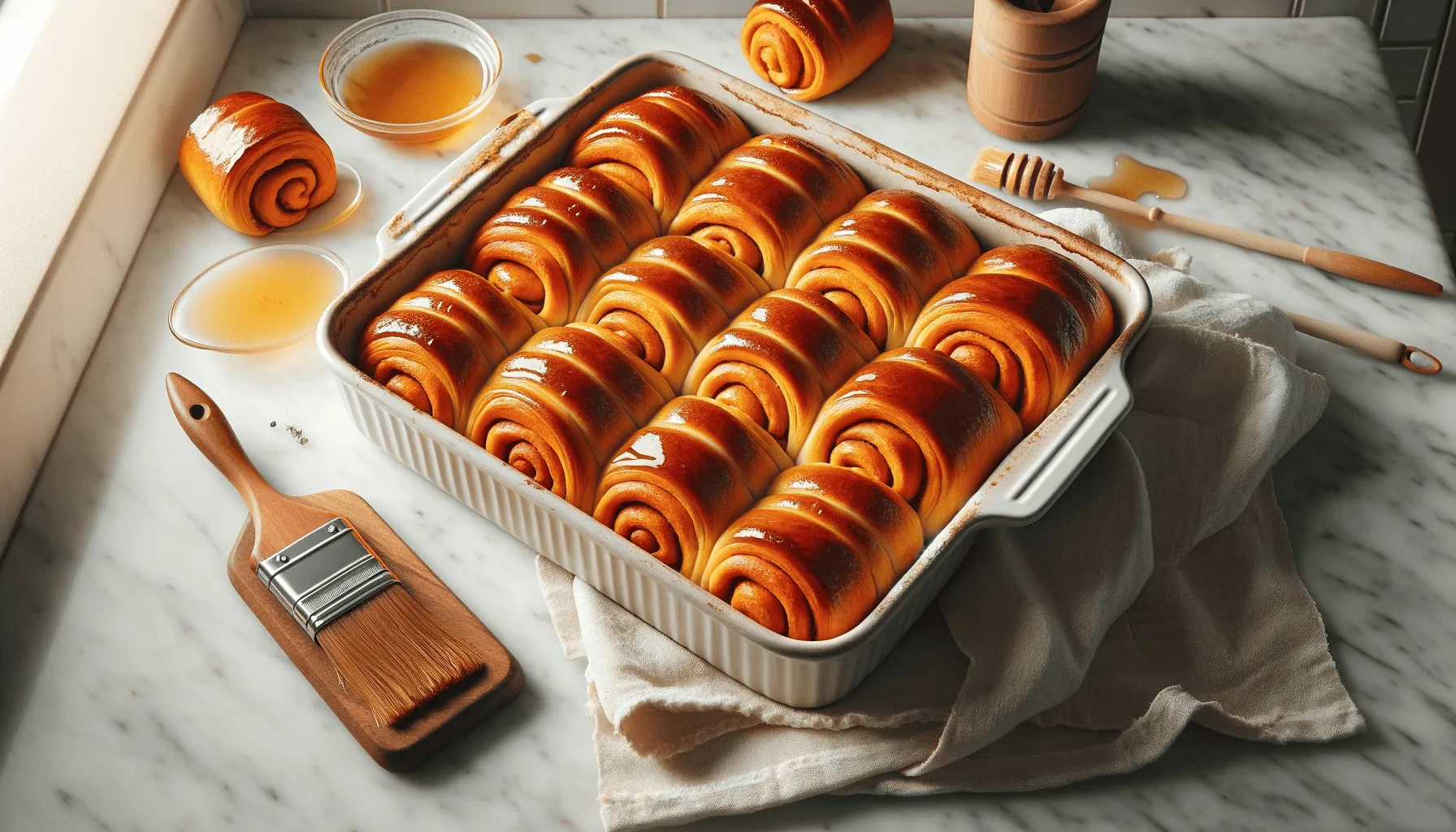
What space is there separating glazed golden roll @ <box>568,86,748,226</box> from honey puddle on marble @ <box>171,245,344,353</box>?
0.32 m

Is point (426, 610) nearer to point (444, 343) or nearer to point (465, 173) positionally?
point (444, 343)

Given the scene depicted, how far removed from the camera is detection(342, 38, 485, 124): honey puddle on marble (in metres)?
1.56

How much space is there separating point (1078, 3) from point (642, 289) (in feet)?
2.08

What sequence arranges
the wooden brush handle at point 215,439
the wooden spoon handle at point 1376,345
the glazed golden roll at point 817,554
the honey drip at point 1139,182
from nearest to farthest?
the glazed golden roll at point 817,554, the wooden brush handle at point 215,439, the wooden spoon handle at point 1376,345, the honey drip at point 1139,182

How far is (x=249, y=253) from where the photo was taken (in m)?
1.40

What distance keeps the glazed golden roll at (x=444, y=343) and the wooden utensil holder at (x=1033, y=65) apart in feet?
2.15

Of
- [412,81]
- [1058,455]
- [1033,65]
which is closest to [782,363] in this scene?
[1058,455]

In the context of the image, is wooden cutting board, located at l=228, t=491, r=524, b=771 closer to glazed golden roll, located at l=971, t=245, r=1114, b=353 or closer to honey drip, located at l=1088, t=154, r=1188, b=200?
glazed golden roll, located at l=971, t=245, r=1114, b=353

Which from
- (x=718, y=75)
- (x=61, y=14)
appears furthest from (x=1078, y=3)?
(x=61, y=14)

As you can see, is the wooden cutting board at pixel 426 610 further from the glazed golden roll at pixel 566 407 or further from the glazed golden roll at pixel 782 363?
the glazed golden roll at pixel 782 363

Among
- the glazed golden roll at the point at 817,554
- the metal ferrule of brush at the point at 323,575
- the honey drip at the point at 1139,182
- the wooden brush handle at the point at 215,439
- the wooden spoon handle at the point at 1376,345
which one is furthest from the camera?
the honey drip at the point at 1139,182

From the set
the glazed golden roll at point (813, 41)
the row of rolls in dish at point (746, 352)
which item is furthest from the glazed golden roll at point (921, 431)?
the glazed golden roll at point (813, 41)

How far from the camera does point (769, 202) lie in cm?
126

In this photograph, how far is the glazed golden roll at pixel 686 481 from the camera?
1.03 meters
